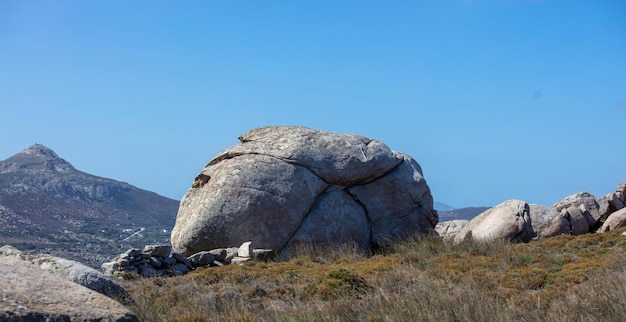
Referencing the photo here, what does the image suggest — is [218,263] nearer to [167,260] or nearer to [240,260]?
[240,260]

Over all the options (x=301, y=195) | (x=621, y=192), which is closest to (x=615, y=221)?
(x=621, y=192)

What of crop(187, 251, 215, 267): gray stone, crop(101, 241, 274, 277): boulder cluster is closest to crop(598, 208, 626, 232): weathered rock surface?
crop(101, 241, 274, 277): boulder cluster

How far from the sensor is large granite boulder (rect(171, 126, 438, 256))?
19.8m

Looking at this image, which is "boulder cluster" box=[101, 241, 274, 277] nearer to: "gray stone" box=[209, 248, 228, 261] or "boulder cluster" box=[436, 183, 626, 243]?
"gray stone" box=[209, 248, 228, 261]

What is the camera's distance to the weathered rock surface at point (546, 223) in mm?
22734

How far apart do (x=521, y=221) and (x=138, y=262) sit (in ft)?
40.7

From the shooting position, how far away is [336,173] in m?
21.2

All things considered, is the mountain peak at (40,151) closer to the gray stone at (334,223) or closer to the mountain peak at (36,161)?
the mountain peak at (36,161)

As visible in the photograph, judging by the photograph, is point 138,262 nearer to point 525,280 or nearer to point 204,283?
point 204,283

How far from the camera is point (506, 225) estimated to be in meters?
22.6

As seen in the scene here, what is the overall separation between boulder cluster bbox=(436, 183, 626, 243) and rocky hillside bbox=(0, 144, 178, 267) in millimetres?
37118

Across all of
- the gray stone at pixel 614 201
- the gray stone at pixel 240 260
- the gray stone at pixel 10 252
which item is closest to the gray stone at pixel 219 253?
the gray stone at pixel 240 260

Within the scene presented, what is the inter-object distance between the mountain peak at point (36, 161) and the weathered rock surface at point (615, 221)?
4620 inches

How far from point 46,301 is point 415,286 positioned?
6.38 m
